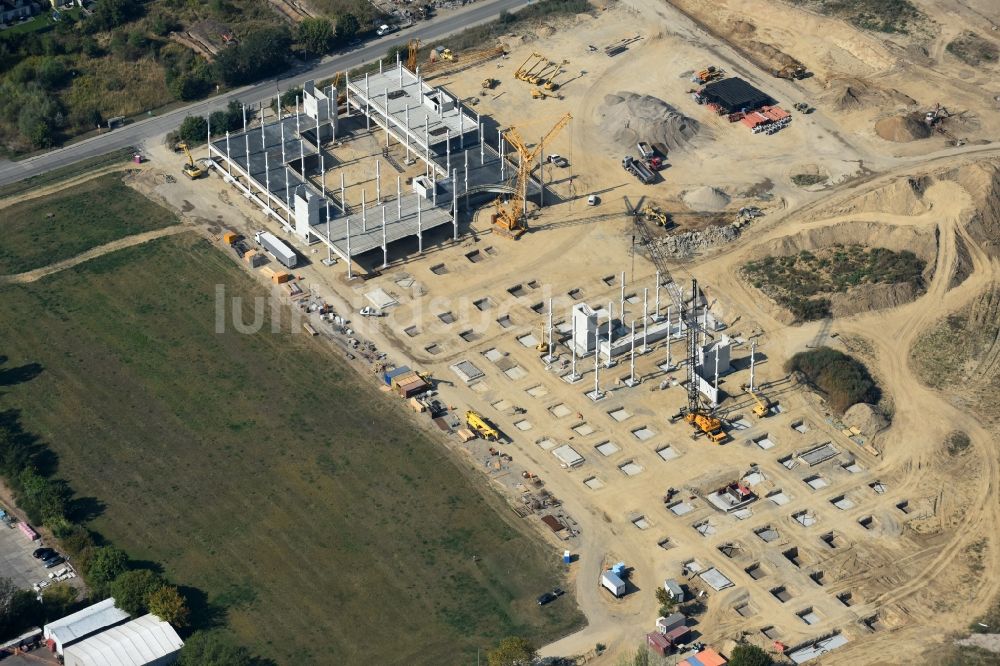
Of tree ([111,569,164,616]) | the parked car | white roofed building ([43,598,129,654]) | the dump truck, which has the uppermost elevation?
the dump truck

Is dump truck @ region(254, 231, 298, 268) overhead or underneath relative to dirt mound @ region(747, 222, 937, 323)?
underneath

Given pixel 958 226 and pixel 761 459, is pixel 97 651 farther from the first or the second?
pixel 958 226

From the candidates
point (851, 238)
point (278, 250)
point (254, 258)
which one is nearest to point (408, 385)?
point (278, 250)

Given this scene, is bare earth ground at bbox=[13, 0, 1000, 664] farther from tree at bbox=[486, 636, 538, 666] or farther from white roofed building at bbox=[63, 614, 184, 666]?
white roofed building at bbox=[63, 614, 184, 666]

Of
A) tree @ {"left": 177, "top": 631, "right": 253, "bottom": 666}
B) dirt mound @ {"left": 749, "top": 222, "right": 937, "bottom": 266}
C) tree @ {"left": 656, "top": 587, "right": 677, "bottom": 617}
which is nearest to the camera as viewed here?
tree @ {"left": 177, "top": 631, "right": 253, "bottom": 666}

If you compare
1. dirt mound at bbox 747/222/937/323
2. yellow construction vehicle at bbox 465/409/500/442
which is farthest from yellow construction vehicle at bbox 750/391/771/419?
yellow construction vehicle at bbox 465/409/500/442

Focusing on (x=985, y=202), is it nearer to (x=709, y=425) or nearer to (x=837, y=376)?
(x=837, y=376)
